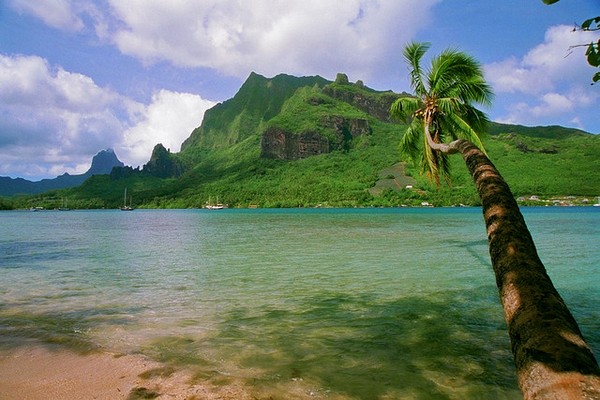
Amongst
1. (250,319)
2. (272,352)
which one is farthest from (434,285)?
(272,352)

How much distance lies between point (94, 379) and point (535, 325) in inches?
184

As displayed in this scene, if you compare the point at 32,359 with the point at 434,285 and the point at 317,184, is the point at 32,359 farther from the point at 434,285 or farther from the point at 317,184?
the point at 317,184

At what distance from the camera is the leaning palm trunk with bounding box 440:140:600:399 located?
6.73 ft

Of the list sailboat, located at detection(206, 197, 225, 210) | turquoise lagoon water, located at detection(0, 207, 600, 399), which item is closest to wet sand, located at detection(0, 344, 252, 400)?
turquoise lagoon water, located at detection(0, 207, 600, 399)

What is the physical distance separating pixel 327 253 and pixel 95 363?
1462 centimetres

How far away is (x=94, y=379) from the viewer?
4.57 metres

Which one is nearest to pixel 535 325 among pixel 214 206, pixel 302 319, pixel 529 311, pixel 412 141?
pixel 529 311

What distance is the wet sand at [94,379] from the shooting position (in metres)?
4.13

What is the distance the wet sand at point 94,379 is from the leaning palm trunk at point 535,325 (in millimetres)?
2840

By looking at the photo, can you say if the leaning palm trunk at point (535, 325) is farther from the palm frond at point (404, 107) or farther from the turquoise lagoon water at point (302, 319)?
the palm frond at point (404, 107)

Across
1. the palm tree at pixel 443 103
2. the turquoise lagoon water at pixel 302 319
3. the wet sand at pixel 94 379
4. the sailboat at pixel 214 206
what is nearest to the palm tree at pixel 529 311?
the turquoise lagoon water at pixel 302 319

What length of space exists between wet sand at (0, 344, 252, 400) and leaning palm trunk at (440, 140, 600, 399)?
2.84 metres

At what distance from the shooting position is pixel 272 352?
5727 millimetres

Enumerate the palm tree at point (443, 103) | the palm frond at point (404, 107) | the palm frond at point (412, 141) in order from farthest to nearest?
the palm frond at point (412, 141), the palm frond at point (404, 107), the palm tree at point (443, 103)
